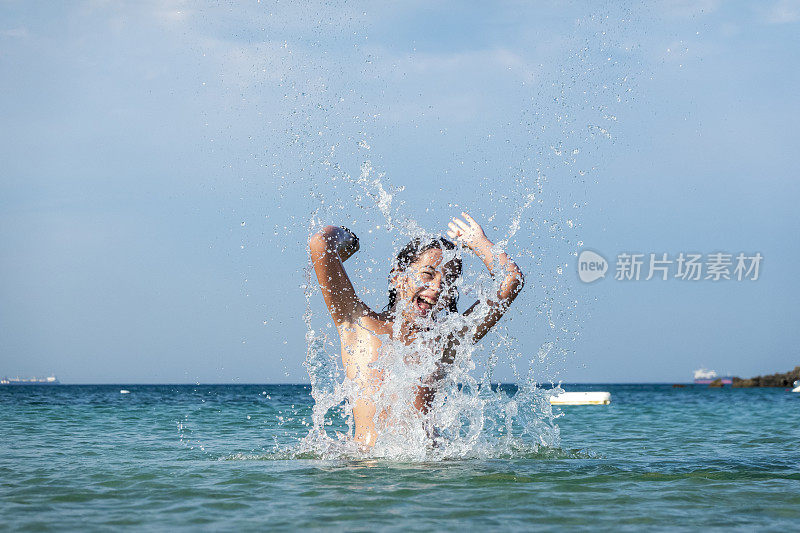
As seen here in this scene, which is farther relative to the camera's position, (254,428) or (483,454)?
(254,428)

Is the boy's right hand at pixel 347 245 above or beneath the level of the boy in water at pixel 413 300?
above

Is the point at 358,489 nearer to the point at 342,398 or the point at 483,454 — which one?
the point at 342,398

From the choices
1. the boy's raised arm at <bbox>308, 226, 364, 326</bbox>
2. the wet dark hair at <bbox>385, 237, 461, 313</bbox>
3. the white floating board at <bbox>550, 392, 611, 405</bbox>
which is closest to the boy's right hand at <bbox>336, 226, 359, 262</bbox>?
the boy's raised arm at <bbox>308, 226, 364, 326</bbox>

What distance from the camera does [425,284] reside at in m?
4.88

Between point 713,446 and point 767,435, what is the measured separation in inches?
106

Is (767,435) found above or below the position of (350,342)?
below

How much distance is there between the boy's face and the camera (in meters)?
4.88

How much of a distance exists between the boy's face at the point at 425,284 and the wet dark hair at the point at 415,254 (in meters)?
0.03

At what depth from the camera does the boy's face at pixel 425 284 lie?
488cm

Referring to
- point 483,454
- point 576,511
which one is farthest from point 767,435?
point 576,511

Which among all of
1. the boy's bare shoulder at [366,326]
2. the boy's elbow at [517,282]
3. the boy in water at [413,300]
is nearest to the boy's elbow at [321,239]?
the boy in water at [413,300]

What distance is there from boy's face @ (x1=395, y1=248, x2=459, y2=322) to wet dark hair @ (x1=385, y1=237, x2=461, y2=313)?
3cm

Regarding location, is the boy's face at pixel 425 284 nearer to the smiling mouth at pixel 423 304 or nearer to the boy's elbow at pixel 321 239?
the smiling mouth at pixel 423 304

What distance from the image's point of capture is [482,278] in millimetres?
5297
